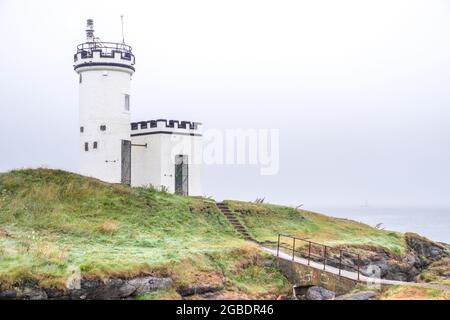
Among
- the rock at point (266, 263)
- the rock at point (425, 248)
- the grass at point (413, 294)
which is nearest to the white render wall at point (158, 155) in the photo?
the rock at point (266, 263)

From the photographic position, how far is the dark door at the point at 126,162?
35.3 meters

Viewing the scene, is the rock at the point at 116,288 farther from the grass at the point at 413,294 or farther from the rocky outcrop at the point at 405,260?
the rocky outcrop at the point at 405,260

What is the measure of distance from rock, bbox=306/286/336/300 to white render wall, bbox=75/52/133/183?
54.6ft

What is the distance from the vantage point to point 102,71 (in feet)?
113

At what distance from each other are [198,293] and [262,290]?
2.59m

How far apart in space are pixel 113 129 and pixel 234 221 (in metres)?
9.42

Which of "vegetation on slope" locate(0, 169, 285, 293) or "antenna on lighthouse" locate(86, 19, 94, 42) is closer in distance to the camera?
"vegetation on slope" locate(0, 169, 285, 293)

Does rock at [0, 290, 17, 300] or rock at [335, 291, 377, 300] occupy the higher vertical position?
rock at [0, 290, 17, 300]

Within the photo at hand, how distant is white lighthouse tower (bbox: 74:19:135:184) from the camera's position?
113 feet

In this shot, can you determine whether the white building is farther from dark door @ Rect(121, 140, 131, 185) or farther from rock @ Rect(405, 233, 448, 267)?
rock @ Rect(405, 233, 448, 267)

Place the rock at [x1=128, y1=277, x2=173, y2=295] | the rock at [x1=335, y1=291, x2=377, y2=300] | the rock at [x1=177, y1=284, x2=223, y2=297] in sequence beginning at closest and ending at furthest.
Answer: the rock at [x1=335, y1=291, x2=377, y2=300] < the rock at [x1=128, y1=277, x2=173, y2=295] < the rock at [x1=177, y1=284, x2=223, y2=297]

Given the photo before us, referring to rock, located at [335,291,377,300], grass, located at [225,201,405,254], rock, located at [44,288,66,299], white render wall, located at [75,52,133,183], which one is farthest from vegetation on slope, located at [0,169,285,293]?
white render wall, located at [75,52,133,183]

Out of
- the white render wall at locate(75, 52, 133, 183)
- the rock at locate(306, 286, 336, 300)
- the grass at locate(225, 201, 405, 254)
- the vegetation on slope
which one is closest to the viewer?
the vegetation on slope
